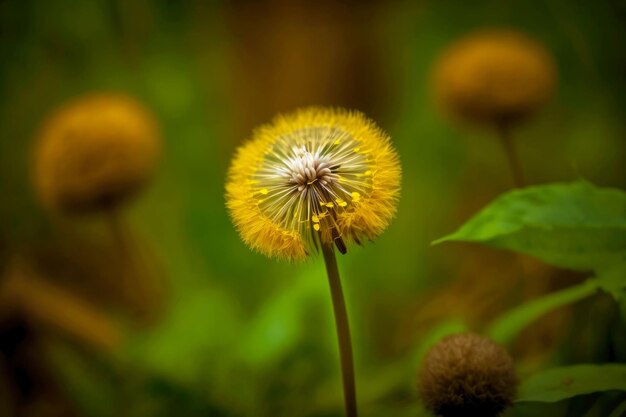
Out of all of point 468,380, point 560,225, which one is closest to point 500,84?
point 560,225

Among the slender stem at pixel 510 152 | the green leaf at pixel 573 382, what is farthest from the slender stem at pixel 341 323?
the slender stem at pixel 510 152

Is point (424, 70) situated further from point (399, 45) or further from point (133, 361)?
point (133, 361)

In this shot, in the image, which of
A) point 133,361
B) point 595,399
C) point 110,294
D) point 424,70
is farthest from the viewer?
point 424,70

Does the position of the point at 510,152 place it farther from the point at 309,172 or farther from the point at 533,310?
the point at 309,172

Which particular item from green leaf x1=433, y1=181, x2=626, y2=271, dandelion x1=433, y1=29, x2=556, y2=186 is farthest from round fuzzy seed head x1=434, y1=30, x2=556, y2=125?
green leaf x1=433, y1=181, x2=626, y2=271

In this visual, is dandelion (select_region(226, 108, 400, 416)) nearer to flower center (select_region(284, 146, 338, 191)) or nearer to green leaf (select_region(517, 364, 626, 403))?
flower center (select_region(284, 146, 338, 191))

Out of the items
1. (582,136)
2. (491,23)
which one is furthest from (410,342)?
(491,23)

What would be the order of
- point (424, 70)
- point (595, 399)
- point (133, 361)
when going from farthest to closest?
point (424, 70) < point (133, 361) < point (595, 399)
